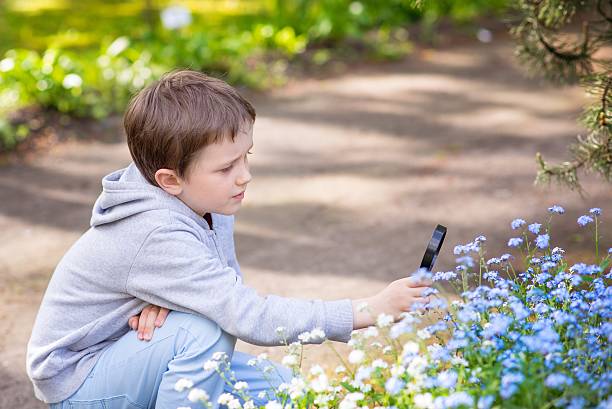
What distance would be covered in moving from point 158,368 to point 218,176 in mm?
Answer: 587

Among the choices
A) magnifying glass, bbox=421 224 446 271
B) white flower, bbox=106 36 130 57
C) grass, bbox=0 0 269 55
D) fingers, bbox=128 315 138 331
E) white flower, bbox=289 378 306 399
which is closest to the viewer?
white flower, bbox=289 378 306 399

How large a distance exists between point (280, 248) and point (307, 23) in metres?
4.28

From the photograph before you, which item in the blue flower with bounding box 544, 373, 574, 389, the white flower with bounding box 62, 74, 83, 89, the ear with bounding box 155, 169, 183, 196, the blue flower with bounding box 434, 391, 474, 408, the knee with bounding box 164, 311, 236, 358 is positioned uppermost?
the blue flower with bounding box 544, 373, 574, 389

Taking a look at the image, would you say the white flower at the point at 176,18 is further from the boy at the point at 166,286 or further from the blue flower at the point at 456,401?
the blue flower at the point at 456,401

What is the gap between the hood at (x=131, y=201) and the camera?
233 cm

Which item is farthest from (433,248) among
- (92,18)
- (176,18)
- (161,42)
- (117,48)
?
(92,18)

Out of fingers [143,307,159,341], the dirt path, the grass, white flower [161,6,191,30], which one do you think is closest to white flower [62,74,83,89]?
the dirt path

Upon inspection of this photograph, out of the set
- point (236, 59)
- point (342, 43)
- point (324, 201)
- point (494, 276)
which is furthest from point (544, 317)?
point (342, 43)

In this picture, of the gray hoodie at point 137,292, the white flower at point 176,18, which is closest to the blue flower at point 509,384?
the gray hoodie at point 137,292

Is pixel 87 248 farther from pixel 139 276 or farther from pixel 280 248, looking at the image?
pixel 280 248

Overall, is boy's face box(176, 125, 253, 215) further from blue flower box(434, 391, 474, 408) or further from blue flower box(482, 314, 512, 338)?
blue flower box(434, 391, 474, 408)

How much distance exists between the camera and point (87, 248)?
238cm

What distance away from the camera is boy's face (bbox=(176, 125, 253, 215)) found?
2.35m

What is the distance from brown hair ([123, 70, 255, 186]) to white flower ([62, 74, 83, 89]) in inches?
148
